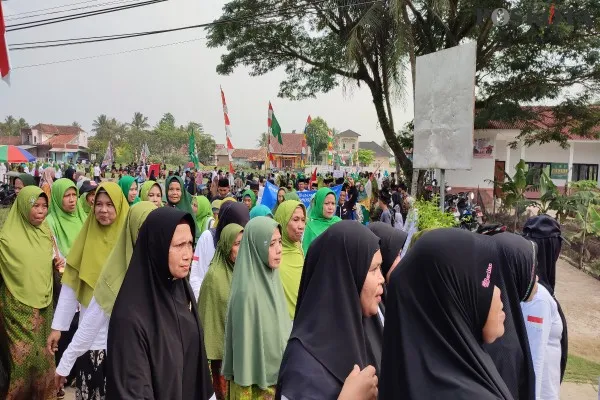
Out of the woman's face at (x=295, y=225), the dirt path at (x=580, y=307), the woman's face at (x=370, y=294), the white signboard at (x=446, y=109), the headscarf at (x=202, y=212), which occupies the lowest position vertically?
the dirt path at (x=580, y=307)

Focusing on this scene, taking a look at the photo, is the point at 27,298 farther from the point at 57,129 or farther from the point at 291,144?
the point at 57,129

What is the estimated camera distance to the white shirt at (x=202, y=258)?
13.4ft

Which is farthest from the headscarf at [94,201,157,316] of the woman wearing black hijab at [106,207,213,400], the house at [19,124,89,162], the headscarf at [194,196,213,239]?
the house at [19,124,89,162]

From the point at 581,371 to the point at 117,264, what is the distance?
440cm

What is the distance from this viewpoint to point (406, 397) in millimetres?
1383

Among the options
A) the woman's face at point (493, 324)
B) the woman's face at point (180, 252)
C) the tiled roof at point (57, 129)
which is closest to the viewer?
the woman's face at point (493, 324)

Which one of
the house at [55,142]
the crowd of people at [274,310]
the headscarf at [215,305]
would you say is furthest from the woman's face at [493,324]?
the house at [55,142]

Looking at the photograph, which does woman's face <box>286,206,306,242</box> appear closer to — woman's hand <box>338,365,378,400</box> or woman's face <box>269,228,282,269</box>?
woman's face <box>269,228,282,269</box>

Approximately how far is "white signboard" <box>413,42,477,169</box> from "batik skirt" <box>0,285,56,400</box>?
352 centimetres

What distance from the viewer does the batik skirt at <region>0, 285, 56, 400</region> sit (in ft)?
11.7

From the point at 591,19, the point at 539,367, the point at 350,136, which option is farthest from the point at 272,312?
the point at 350,136

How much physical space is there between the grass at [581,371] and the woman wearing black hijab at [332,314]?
380 cm

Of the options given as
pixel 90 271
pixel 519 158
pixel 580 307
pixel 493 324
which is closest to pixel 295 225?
pixel 90 271

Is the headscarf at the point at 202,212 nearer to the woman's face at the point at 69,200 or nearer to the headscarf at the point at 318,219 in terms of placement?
the headscarf at the point at 318,219
